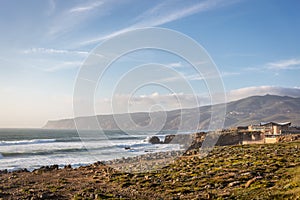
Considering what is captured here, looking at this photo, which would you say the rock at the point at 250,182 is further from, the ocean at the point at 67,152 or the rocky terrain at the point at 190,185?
the ocean at the point at 67,152

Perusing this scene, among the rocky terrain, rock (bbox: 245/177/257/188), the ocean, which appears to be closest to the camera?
the rocky terrain

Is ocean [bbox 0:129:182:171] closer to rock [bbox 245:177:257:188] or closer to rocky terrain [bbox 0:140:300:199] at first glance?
rocky terrain [bbox 0:140:300:199]

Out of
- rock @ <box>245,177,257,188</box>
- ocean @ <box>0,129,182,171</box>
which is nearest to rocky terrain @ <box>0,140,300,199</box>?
rock @ <box>245,177,257,188</box>

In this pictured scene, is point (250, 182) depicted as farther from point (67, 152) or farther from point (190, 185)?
point (67, 152)

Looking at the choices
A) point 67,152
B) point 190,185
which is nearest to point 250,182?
point 190,185

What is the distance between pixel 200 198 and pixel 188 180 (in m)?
5.64

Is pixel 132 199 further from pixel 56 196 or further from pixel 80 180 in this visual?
pixel 80 180

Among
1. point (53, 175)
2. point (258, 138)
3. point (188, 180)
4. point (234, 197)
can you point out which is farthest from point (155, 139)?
point (234, 197)

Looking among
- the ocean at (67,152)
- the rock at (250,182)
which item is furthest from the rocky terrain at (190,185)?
the ocean at (67,152)

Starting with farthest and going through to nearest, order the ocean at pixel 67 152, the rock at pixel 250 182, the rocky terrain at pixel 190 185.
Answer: the ocean at pixel 67 152
the rock at pixel 250 182
the rocky terrain at pixel 190 185

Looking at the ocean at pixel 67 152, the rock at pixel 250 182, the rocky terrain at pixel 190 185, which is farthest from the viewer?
the ocean at pixel 67 152

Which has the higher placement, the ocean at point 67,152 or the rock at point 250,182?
the rock at point 250,182

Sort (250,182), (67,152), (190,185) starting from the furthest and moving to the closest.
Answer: (67,152) → (190,185) → (250,182)

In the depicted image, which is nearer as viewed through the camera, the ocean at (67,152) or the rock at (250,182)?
the rock at (250,182)
